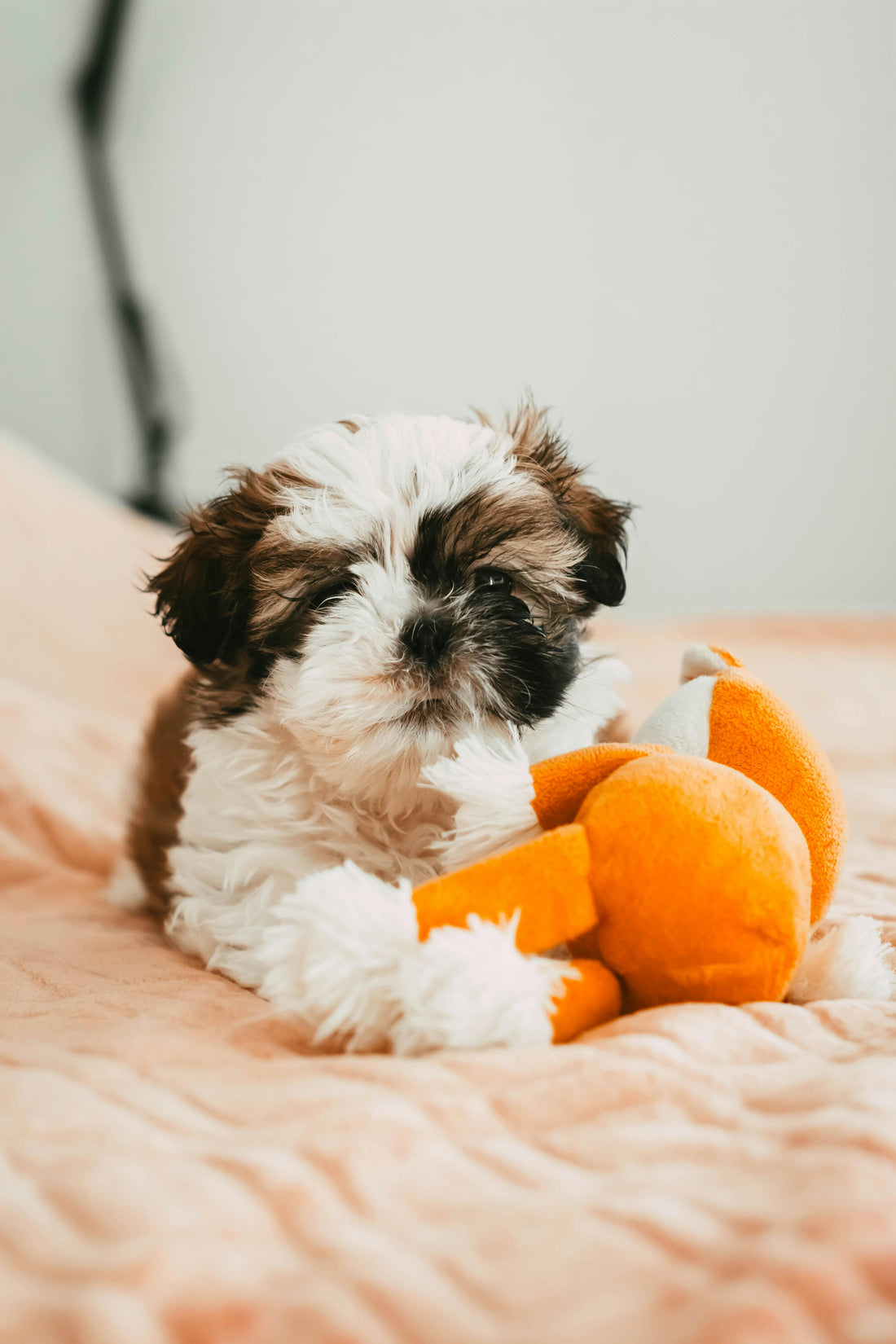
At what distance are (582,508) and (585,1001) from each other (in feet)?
2.13

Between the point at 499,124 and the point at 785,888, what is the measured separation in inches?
151

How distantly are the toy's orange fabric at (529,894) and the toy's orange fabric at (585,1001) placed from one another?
0.04m

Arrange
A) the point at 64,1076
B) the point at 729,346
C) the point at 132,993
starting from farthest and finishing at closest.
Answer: the point at 729,346 < the point at 132,993 < the point at 64,1076

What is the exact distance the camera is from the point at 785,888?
71cm

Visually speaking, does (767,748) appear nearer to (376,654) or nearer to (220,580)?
(376,654)

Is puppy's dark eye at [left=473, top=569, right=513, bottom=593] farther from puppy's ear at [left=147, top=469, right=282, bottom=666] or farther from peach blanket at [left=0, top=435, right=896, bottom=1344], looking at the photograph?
peach blanket at [left=0, top=435, right=896, bottom=1344]

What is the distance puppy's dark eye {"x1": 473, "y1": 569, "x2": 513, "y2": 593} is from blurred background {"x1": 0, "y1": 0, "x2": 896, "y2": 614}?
9.52 feet

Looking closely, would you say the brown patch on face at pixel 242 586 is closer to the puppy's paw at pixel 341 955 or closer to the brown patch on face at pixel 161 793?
the brown patch on face at pixel 161 793

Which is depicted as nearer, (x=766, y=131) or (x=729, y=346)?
(x=766, y=131)

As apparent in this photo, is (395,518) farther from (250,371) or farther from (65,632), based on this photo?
(250,371)

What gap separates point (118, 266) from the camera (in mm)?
3533

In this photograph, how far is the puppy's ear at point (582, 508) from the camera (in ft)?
3.72

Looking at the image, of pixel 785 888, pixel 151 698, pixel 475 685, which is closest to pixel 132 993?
pixel 475 685

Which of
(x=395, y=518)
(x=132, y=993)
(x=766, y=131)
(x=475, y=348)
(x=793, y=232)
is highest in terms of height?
(x=766, y=131)
